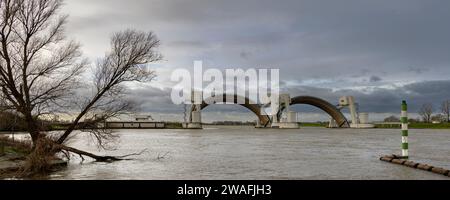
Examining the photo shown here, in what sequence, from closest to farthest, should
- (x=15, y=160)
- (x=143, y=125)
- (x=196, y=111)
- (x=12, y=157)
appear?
(x=15, y=160) → (x=12, y=157) → (x=196, y=111) → (x=143, y=125)

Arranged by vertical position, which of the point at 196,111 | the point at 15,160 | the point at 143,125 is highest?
the point at 196,111

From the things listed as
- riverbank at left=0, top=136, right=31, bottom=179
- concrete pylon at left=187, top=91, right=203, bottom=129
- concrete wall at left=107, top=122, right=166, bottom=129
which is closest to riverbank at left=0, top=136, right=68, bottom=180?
riverbank at left=0, top=136, right=31, bottom=179

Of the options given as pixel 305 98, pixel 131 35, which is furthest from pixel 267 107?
pixel 131 35

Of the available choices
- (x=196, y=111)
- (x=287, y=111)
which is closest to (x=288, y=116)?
(x=287, y=111)

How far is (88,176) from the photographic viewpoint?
45.0ft

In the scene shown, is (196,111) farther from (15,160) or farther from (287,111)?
(15,160)

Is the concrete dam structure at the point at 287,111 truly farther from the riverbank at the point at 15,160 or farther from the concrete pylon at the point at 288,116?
the riverbank at the point at 15,160

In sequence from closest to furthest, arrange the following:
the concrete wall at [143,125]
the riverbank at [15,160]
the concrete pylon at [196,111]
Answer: the riverbank at [15,160] < the concrete pylon at [196,111] < the concrete wall at [143,125]

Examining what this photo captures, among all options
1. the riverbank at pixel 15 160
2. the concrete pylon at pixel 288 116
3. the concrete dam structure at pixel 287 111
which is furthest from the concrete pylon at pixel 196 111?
the riverbank at pixel 15 160

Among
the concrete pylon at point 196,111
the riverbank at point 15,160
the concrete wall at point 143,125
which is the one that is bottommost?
the riverbank at point 15,160

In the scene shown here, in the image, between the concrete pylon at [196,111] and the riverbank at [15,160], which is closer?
the riverbank at [15,160]

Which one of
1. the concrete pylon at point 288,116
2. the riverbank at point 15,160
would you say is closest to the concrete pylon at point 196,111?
the concrete pylon at point 288,116

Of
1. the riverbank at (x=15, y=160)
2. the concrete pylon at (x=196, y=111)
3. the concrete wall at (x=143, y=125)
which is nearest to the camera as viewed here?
the riverbank at (x=15, y=160)

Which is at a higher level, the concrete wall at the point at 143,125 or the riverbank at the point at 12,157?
the concrete wall at the point at 143,125
